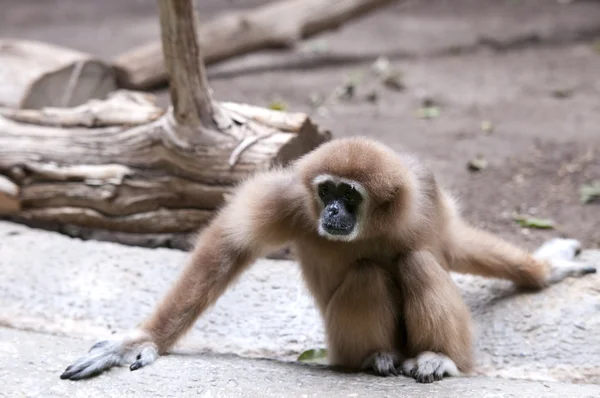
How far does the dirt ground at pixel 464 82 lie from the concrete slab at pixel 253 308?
1.16m

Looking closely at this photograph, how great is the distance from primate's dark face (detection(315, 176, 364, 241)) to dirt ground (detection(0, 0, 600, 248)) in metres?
2.67

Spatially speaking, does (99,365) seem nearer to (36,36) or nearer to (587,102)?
(587,102)

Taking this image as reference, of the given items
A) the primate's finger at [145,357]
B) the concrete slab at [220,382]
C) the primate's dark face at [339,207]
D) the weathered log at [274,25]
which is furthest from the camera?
the weathered log at [274,25]

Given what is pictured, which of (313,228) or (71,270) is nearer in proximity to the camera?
(313,228)

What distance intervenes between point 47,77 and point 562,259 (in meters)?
5.12

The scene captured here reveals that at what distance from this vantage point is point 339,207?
4.05 meters

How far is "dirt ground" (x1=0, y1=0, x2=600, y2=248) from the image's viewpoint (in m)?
7.23

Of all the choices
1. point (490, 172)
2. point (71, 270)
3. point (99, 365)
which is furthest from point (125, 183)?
point (490, 172)

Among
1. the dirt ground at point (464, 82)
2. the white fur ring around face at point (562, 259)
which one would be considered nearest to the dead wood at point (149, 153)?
the white fur ring around face at point (562, 259)

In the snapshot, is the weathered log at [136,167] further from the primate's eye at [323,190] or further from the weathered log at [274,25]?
the weathered log at [274,25]

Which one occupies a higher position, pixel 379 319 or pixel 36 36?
pixel 36 36

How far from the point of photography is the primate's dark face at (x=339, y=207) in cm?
403

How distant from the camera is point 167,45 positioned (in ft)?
17.8

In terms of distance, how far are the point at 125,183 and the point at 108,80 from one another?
265 cm
